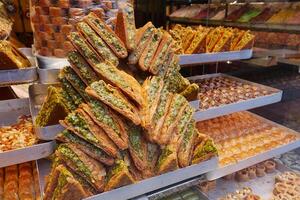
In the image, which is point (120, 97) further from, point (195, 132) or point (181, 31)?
point (181, 31)

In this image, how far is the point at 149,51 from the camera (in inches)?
53.3

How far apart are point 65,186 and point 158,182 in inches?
15.9

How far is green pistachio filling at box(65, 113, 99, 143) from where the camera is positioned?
3.51 ft

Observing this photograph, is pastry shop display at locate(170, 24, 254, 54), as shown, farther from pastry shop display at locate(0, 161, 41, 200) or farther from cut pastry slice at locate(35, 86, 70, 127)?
pastry shop display at locate(0, 161, 41, 200)

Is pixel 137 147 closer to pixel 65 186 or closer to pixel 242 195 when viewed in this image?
pixel 65 186

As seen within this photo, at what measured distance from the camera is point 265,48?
2963mm

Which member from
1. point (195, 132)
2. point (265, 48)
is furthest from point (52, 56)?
point (265, 48)

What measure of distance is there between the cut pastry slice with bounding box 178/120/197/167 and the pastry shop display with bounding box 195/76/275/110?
0.61 meters

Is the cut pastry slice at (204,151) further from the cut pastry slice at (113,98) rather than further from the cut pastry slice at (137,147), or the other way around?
the cut pastry slice at (113,98)

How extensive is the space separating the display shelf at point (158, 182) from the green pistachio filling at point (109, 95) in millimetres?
332

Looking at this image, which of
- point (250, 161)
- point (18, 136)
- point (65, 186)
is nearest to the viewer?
point (65, 186)

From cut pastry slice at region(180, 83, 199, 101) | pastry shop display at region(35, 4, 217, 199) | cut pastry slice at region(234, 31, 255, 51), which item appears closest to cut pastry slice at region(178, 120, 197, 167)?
pastry shop display at region(35, 4, 217, 199)

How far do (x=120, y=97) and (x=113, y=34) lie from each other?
1.03ft

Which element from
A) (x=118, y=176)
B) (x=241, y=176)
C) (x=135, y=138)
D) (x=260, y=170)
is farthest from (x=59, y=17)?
(x=260, y=170)
